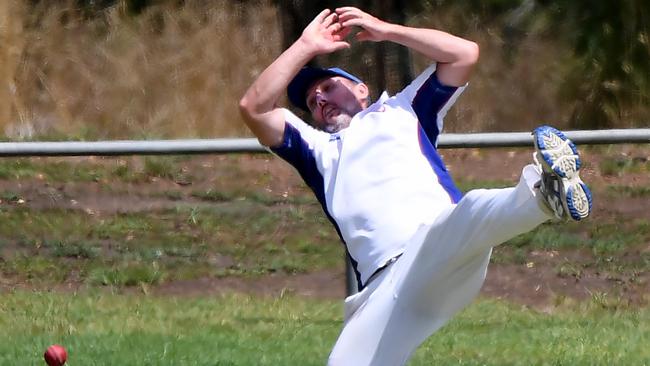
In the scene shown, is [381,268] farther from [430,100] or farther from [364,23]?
[364,23]

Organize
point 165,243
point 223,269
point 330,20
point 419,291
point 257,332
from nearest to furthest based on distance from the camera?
point 419,291 < point 330,20 < point 257,332 < point 223,269 < point 165,243

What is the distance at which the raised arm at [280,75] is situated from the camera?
584cm

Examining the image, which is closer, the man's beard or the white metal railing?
the man's beard

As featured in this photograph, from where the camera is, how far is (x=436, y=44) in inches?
229

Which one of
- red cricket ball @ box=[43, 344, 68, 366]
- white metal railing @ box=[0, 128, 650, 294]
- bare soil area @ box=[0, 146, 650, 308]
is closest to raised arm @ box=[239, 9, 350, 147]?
red cricket ball @ box=[43, 344, 68, 366]

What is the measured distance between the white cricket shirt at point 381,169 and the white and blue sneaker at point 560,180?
2.59ft

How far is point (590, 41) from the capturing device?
48.2 ft

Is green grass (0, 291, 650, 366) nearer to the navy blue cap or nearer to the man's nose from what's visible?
the navy blue cap

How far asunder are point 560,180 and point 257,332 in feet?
13.6

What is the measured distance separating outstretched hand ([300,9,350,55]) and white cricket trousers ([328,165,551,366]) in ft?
3.00

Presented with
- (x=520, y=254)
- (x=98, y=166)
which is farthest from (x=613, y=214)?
(x=98, y=166)

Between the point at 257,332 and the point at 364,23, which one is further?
the point at 257,332

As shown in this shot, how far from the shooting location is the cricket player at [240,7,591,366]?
16.0 feet

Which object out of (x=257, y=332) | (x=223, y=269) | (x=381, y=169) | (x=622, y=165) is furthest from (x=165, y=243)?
(x=381, y=169)
